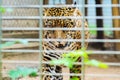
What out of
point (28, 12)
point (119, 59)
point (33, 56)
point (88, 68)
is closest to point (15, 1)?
point (28, 12)

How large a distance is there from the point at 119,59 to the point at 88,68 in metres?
1.03

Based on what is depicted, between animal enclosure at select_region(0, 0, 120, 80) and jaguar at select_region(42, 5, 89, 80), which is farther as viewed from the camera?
jaguar at select_region(42, 5, 89, 80)

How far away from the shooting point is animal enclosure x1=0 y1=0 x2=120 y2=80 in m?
2.23

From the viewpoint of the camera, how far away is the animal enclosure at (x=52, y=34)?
2.23 m

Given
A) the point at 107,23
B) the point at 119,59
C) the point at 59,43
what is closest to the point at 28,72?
the point at 59,43

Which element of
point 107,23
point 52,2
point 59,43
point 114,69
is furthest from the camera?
point 107,23

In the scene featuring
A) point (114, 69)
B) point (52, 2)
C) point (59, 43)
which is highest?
point (52, 2)

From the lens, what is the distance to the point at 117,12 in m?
6.79

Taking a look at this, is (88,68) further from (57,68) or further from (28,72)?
(28,72)

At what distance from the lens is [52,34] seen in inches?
163

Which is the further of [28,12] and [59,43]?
[28,12]

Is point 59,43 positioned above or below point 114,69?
above

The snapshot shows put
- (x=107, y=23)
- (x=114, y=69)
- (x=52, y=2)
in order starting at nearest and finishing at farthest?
(x=114, y=69)
(x=52, y=2)
(x=107, y=23)

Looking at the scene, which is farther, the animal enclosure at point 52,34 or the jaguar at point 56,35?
the jaguar at point 56,35
